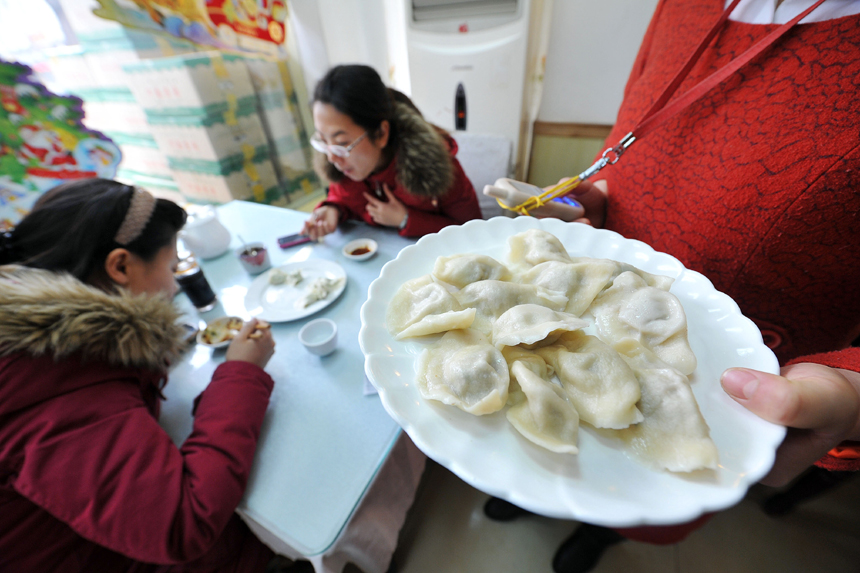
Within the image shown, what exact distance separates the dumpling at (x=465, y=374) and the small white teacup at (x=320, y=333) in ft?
1.82

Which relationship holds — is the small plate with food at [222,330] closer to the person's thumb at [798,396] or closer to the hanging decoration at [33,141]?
the hanging decoration at [33,141]

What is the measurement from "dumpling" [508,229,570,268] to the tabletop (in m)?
0.66

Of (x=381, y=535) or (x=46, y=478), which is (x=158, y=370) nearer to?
(x=46, y=478)

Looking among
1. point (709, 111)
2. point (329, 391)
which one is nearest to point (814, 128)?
point (709, 111)

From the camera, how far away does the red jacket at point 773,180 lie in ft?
2.06

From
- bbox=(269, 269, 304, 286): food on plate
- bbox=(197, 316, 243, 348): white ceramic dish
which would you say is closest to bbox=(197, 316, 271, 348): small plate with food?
bbox=(197, 316, 243, 348): white ceramic dish

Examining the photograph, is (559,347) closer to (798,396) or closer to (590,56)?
(798,396)

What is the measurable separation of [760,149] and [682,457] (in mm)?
748

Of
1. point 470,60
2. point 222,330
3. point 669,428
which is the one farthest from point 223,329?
point 470,60

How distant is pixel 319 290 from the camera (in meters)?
1.39

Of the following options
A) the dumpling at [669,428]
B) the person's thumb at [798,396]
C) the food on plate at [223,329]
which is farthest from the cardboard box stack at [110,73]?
the person's thumb at [798,396]

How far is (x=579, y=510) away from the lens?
0.45 metres

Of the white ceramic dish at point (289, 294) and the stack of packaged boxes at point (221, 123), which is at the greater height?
the stack of packaged boxes at point (221, 123)

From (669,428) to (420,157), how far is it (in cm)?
170
